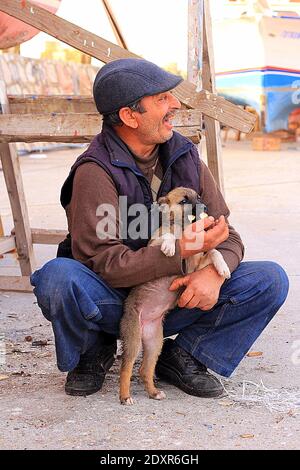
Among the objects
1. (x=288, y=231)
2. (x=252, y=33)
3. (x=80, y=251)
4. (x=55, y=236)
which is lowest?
(x=288, y=231)

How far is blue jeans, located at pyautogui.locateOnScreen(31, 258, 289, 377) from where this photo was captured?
3.41 m

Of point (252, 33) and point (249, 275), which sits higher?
point (252, 33)

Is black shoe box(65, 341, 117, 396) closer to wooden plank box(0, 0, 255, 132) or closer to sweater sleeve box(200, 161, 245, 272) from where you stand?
sweater sleeve box(200, 161, 245, 272)

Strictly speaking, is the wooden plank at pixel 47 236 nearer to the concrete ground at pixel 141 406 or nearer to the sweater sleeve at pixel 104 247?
the concrete ground at pixel 141 406

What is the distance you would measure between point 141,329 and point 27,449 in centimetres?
72

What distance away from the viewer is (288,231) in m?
7.39

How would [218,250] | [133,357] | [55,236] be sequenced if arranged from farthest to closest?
[55,236] < [218,250] < [133,357]

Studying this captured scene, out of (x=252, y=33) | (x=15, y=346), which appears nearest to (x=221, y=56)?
(x=252, y=33)

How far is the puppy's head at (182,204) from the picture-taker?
3559 millimetres

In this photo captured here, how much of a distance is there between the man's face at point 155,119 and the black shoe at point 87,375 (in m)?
0.99

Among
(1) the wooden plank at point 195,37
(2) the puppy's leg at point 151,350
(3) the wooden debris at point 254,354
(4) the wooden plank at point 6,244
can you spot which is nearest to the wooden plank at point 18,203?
(4) the wooden plank at point 6,244

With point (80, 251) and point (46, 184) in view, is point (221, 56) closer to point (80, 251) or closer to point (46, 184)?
point (46, 184)
